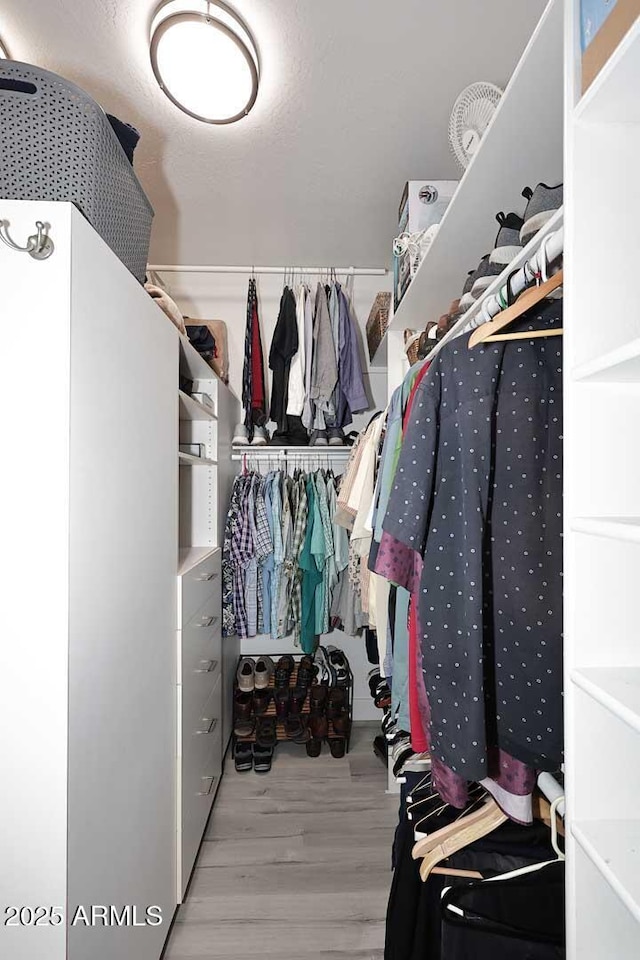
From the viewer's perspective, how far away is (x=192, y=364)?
1979 mm

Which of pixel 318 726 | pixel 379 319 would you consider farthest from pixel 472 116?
pixel 318 726

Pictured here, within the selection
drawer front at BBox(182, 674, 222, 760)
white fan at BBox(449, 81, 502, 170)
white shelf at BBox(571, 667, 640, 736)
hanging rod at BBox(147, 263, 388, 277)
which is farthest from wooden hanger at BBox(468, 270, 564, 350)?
hanging rod at BBox(147, 263, 388, 277)

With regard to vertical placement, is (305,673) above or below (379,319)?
below

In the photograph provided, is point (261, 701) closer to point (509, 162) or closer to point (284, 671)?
point (284, 671)

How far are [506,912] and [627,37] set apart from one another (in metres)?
1.23

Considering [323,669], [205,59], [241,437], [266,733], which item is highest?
[205,59]

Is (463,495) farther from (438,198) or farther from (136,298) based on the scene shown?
(438,198)

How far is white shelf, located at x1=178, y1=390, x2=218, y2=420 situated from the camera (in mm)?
1774

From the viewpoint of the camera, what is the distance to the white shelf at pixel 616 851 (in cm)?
60

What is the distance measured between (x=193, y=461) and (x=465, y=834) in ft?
4.75

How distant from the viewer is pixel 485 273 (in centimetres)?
111

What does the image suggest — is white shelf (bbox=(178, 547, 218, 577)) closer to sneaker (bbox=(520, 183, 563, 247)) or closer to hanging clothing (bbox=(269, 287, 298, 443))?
hanging clothing (bbox=(269, 287, 298, 443))

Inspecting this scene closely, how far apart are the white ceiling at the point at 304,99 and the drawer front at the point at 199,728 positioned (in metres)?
1.78

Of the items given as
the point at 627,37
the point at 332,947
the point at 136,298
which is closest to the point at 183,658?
the point at 332,947
